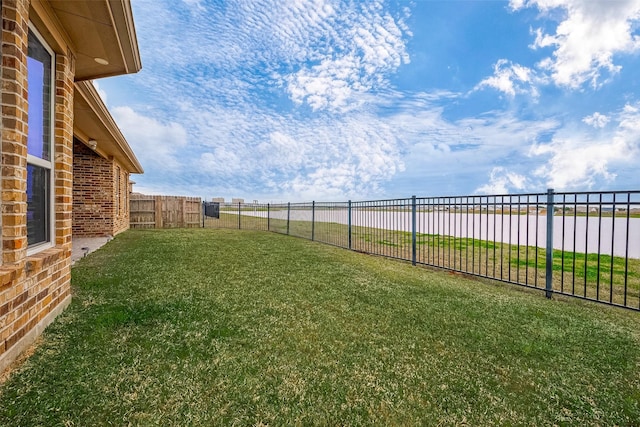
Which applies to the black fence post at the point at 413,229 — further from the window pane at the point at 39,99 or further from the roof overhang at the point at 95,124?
the roof overhang at the point at 95,124

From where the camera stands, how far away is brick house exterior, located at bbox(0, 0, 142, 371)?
2.06 metres

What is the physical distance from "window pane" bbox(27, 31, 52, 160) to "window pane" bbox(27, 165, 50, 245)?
0.17 metres

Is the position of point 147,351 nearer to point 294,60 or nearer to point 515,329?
point 515,329

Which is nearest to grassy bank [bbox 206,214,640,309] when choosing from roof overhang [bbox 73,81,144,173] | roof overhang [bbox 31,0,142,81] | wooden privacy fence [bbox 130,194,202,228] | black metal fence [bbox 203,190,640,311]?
black metal fence [bbox 203,190,640,311]

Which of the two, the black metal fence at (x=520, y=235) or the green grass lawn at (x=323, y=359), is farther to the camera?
the black metal fence at (x=520, y=235)

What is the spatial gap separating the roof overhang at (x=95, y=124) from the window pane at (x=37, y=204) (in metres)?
2.23

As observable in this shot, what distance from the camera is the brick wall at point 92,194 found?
9023 millimetres

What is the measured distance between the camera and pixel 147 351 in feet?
7.36

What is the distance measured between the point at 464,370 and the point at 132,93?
12.8m

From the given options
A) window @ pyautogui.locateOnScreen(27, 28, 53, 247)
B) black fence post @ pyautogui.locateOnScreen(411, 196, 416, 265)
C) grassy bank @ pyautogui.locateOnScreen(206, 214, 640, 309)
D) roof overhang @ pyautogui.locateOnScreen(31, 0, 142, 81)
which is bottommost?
grassy bank @ pyautogui.locateOnScreen(206, 214, 640, 309)

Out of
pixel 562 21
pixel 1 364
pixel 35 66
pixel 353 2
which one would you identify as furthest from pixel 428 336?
pixel 353 2

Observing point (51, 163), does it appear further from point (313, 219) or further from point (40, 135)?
point (313, 219)

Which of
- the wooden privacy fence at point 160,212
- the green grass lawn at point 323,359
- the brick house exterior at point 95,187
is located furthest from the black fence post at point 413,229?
the wooden privacy fence at point 160,212

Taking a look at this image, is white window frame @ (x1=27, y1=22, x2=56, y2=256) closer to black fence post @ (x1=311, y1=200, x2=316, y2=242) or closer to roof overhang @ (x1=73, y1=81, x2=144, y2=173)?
roof overhang @ (x1=73, y1=81, x2=144, y2=173)
